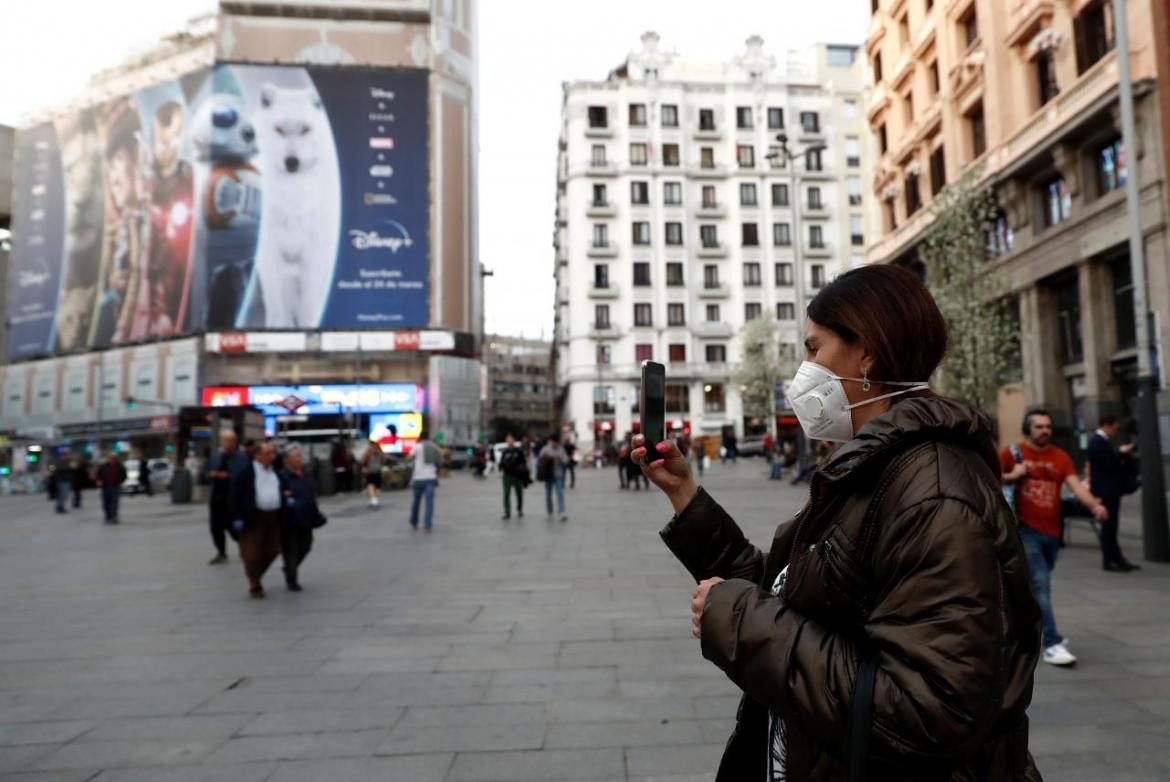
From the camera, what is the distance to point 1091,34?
2066cm

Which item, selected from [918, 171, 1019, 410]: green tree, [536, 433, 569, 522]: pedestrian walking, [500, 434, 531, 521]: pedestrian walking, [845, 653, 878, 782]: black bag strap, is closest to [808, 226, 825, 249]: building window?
[918, 171, 1019, 410]: green tree

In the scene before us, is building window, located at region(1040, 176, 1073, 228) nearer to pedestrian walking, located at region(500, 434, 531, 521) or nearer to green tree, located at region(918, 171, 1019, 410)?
green tree, located at region(918, 171, 1019, 410)

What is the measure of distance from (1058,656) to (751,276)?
64.1 m

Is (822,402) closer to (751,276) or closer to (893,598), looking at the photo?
(893,598)

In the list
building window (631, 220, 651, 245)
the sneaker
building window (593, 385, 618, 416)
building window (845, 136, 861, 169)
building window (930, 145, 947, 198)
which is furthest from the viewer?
building window (845, 136, 861, 169)

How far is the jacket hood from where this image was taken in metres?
1.39

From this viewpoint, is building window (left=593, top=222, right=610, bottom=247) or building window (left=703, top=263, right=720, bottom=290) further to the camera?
building window (left=703, top=263, right=720, bottom=290)

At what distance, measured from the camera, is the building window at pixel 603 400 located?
64.6 metres

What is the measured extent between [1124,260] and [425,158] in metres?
44.5

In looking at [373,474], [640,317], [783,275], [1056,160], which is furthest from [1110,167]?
[783,275]

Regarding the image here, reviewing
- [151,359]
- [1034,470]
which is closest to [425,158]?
[151,359]

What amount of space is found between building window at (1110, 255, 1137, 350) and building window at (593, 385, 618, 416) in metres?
45.6

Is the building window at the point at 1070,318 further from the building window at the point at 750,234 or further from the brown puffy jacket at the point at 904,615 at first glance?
the building window at the point at 750,234

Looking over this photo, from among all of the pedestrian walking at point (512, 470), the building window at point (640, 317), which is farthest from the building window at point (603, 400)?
the pedestrian walking at point (512, 470)
